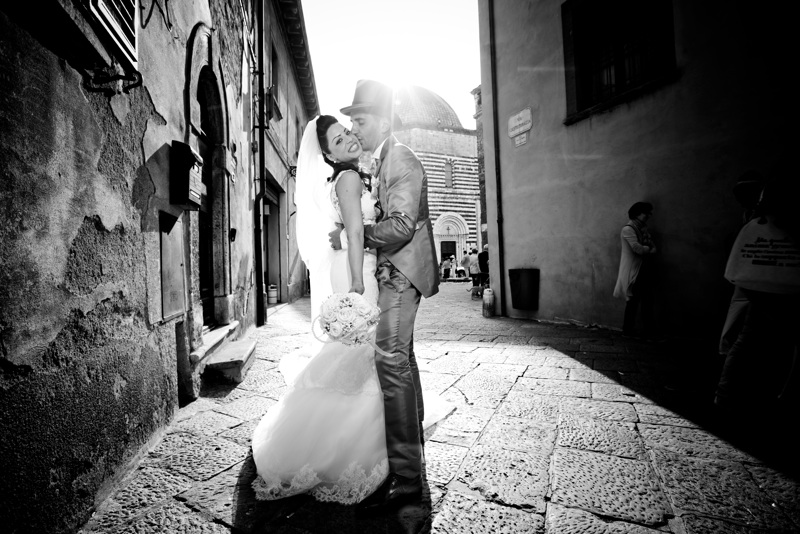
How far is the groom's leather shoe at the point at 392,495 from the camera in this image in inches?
64.1

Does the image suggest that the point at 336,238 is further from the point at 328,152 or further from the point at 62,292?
the point at 62,292

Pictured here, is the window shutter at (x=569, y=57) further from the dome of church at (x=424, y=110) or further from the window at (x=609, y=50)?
the dome of church at (x=424, y=110)

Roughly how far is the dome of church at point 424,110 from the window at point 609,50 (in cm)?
2336

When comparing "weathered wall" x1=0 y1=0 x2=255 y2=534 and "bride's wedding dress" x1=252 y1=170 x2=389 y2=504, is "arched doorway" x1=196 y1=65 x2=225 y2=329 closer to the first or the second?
"weathered wall" x1=0 y1=0 x2=255 y2=534

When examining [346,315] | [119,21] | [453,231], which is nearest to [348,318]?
[346,315]

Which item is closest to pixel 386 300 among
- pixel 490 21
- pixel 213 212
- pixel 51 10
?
pixel 51 10

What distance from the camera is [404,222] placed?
69.3 inches

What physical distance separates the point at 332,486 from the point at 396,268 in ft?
3.44

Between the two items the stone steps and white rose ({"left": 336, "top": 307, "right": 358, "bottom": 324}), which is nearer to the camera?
white rose ({"left": 336, "top": 307, "right": 358, "bottom": 324})

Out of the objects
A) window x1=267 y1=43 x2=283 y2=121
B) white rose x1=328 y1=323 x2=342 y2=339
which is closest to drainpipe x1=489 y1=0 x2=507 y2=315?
window x1=267 y1=43 x2=283 y2=121

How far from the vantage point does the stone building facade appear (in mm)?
1290

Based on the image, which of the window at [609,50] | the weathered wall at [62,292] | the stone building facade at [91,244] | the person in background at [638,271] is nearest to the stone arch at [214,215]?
the stone building facade at [91,244]

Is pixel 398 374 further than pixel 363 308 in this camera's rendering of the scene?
Yes

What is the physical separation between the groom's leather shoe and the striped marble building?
26.6m
